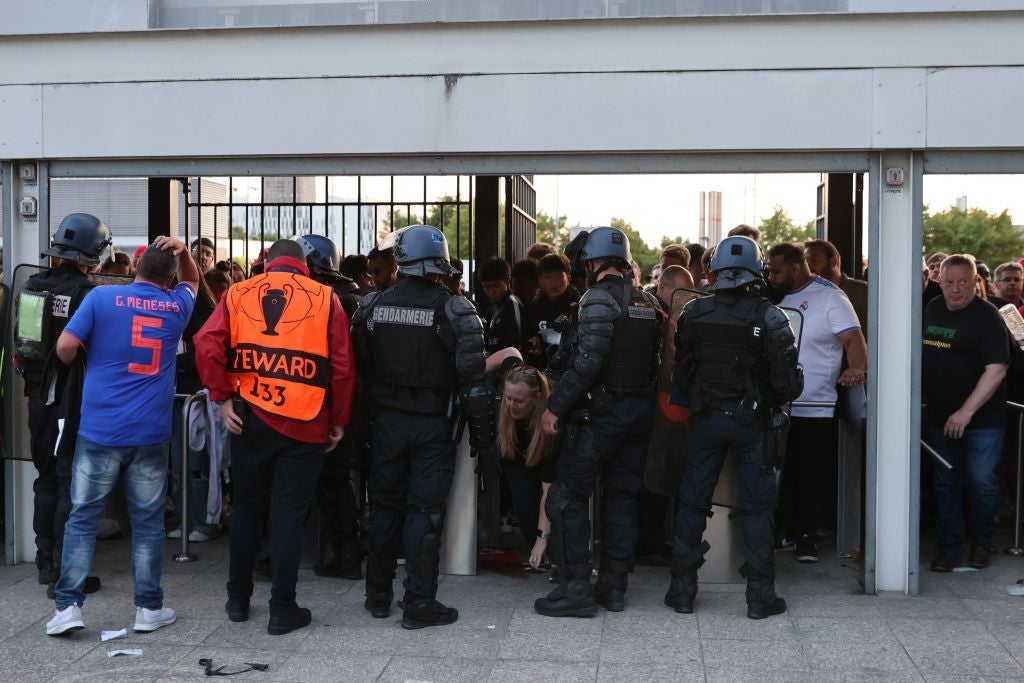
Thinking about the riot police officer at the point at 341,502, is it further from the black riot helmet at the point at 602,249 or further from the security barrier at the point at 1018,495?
the security barrier at the point at 1018,495

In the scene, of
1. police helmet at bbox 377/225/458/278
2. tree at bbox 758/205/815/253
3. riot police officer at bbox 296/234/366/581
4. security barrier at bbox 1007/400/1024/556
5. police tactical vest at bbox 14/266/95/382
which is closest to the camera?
police helmet at bbox 377/225/458/278

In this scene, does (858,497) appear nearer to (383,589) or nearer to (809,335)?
(809,335)

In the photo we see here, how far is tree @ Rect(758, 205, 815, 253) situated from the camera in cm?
5741

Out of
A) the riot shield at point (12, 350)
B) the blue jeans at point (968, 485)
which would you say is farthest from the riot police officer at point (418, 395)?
the blue jeans at point (968, 485)

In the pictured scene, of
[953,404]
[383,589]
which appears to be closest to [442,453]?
[383,589]

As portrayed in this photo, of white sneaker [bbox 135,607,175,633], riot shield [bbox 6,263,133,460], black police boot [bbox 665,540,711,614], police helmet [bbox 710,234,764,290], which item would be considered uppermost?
police helmet [bbox 710,234,764,290]

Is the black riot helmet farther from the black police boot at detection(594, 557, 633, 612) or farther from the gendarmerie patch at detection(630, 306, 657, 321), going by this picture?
the black police boot at detection(594, 557, 633, 612)

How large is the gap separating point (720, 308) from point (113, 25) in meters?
3.70

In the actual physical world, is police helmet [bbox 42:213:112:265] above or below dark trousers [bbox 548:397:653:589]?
above

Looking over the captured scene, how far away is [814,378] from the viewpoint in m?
6.43

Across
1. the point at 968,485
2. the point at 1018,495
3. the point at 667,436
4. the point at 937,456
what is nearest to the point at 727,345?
the point at 667,436

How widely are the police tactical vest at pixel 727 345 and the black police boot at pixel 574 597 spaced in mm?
1059

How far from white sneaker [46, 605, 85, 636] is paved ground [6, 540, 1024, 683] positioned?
5 cm

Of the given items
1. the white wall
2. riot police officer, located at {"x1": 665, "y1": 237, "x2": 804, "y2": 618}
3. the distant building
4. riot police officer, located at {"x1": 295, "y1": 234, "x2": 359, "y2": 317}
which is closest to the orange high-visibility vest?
riot police officer, located at {"x1": 295, "y1": 234, "x2": 359, "y2": 317}
